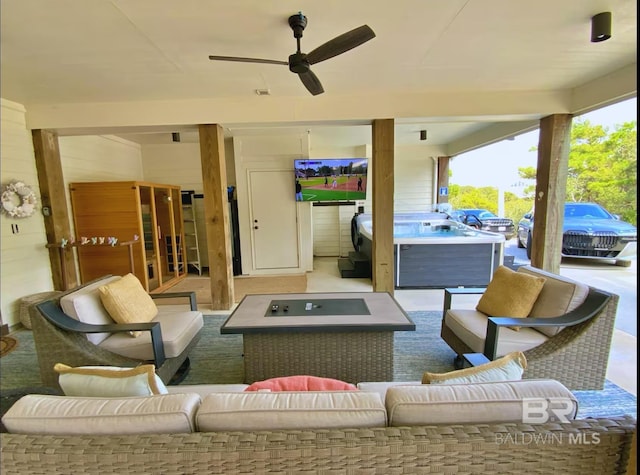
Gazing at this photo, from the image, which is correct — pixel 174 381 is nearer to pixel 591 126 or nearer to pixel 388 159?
pixel 388 159

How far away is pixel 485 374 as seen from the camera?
43.2 inches

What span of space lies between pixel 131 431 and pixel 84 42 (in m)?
2.79

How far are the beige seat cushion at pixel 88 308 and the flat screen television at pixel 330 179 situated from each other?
3.57m

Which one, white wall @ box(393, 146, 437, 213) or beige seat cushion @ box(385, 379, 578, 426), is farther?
white wall @ box(393, 146, 437, 213)

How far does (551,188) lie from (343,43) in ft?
10.9

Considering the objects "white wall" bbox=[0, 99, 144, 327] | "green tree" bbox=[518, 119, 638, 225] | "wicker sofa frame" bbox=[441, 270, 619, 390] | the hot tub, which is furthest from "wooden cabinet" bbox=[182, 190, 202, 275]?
"green tree" bbox=[518, 119, 638, 225]

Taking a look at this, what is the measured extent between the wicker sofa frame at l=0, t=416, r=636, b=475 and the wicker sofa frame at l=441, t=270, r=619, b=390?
1.03m

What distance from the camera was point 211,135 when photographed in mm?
3541

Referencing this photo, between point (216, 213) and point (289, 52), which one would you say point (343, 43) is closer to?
point (289, 52)

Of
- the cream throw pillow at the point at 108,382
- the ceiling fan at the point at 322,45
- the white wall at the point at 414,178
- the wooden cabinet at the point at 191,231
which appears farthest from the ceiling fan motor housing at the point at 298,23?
the white wall at the point at 414,178

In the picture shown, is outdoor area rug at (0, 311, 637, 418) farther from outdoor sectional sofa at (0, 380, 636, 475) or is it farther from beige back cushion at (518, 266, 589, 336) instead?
outdoor sectional sofa at (0, 380, 636, 475)

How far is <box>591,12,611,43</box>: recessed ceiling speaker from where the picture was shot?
2027mm

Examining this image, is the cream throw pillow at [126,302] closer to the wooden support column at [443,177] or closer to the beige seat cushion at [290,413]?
the beige seat cushion at [290,413]

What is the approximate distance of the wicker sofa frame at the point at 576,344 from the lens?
1.84 metres
